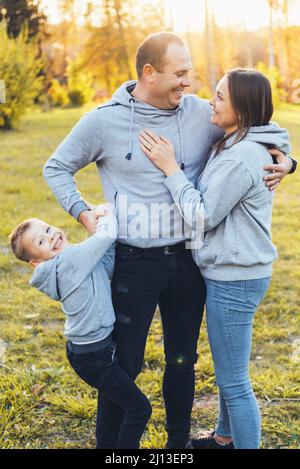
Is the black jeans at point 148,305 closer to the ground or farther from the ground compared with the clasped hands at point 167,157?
closer to the ground

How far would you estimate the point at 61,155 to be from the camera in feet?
7.94

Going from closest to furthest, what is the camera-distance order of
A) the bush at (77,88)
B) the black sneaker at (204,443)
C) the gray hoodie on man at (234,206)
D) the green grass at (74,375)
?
the gray hoodie on man at (234,206) → the black sneaker at (204,443) → the green grass at (74,375) → the bush at (77,88)

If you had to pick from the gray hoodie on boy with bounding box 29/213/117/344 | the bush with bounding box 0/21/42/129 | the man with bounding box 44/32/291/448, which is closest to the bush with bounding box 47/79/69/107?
the bush with bounding box 0/21/42/129

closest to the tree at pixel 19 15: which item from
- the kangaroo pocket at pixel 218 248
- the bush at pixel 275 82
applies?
the bush at pixel 275 82

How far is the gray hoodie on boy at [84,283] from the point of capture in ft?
7.32

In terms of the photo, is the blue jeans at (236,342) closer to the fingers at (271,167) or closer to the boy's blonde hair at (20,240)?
the fingers at (271,167)

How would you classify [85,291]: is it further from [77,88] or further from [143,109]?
[77,88]

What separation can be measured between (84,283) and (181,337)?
548 mm

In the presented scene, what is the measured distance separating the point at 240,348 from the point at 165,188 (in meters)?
0.70

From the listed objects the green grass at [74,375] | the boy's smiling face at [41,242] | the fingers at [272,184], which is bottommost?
the green grass at [74,375]

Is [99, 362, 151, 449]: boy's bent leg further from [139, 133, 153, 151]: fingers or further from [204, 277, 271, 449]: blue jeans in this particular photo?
[139, 133, 153, 151]: fingers

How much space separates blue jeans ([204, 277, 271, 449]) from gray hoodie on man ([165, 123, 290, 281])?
5cm
